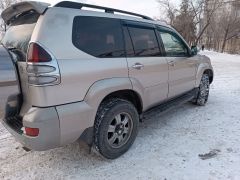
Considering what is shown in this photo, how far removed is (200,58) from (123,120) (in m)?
2.92

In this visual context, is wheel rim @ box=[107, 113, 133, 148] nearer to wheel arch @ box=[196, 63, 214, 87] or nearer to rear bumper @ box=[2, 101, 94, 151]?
rear bumper @ box=[2, 101, 94, 151]

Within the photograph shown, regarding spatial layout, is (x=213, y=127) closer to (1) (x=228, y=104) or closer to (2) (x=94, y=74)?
(1) (x=228, y=104)

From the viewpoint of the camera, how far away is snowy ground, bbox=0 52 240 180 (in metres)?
3.12

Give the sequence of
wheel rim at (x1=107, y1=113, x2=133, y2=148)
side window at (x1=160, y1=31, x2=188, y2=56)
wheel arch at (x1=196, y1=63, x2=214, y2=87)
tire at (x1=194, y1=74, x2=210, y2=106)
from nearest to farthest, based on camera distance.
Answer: wheel rim at (x1=107, y1=113, x2=133, y2=148) → side window at (x1=160, y1=31, x2=188, y2=56) → wheel arch at (x1=196, y1=63, x2=214, y2=87) → tire at (x1=194, y1=74, x2=210, y2=106)

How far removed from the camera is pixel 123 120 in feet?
11.5

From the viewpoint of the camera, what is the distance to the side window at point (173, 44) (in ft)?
14.3

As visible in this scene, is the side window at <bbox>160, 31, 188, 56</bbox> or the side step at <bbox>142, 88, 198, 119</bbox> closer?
the side step at <bbox>142, 88, 198, 119</bbox>

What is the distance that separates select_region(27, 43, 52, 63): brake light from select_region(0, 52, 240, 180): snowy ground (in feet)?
4.74

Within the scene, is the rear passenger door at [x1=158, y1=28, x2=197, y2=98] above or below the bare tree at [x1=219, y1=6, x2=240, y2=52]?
below

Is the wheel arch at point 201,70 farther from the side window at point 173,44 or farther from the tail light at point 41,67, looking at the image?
the tail light at point 41,67

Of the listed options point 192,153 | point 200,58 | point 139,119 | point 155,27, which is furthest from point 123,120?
point 200,58

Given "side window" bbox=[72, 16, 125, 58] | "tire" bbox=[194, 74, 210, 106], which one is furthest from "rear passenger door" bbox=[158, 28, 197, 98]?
"side window" bbox=[72, 16, 125, 58]

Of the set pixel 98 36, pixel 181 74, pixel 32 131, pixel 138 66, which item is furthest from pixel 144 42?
pixel 32 131

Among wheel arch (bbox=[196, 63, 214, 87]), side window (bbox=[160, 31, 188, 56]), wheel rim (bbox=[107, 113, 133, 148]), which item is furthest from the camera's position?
wheel arch (bbox=[196, 63, 214, 87])
